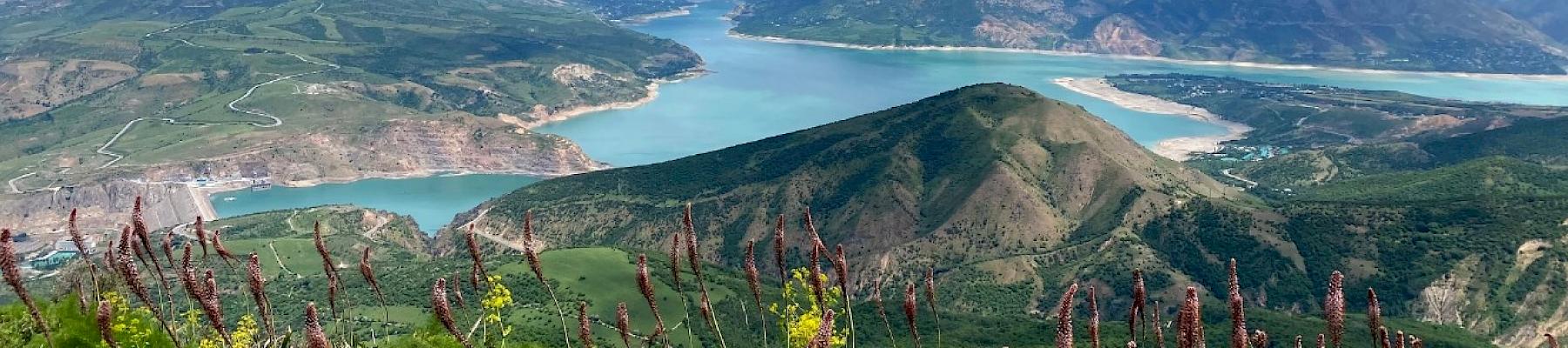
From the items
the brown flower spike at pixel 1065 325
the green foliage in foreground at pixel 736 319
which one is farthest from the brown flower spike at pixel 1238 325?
the green foliage in foreground at pixel 736 319

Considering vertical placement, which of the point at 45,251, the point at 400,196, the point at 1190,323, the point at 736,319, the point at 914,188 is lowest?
the point at 400,196

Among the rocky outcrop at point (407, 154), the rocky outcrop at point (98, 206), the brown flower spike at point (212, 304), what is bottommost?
the rocky outcrop at point (98, 206)

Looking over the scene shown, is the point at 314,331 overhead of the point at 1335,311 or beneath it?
beneath

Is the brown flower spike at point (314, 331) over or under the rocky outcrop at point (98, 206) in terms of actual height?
over

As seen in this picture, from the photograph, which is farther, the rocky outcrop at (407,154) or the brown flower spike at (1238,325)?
the rocky outcrop at (407,154)

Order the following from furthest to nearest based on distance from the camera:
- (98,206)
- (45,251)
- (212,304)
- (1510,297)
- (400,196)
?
(400,196) < (98,206) < (45,251) < (1510,297) < (212,304)

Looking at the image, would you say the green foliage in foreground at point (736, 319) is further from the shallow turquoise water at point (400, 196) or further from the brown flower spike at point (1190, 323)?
the shallow turquoise water at point (400, 196)

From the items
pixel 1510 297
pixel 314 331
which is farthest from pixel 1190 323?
pixel 1510 297

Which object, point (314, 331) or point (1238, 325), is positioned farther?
point (1238, 325)

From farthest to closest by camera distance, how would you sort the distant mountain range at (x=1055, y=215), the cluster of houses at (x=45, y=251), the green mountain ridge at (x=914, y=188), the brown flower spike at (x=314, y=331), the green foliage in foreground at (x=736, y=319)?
the cluster of houses at (x=45, y=251) < the green mountain ridge at (x=914, y=188) < the distant mountain range at (x=1055, y=215) < the green foliage in foreground at (x=736, y=319) < the brown flower spike at (x=314, y=331)

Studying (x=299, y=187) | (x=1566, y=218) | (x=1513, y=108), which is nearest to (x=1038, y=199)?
(x=1566, y=218)

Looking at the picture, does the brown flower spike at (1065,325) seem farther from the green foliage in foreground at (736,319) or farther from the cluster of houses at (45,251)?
the cluster of houses at (45,251)

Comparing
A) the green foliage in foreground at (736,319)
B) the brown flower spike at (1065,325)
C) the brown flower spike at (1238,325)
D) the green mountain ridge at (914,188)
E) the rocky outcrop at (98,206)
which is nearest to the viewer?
the brown flower spike at (1065,325)

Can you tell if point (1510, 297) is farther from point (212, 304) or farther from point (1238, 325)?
point (212, 304)
